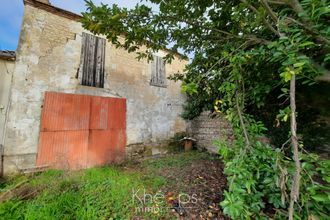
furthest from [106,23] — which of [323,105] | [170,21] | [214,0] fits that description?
[323,105]

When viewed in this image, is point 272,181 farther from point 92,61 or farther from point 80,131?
point 92,61

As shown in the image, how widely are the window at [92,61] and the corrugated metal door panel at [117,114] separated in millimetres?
788

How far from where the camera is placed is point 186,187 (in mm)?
4012

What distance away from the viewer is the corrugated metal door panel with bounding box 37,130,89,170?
16.6ft

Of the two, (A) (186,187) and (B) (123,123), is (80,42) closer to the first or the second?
(B) (123,123)

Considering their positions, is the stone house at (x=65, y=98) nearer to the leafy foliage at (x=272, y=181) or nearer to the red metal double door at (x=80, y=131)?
the red metal double door at (x=80, y=131)

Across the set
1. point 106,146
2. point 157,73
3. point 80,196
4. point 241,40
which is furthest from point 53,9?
point 241,40

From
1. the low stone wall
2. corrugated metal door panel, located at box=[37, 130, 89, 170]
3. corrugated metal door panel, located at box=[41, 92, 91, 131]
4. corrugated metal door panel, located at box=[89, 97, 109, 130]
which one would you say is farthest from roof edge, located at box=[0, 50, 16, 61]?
the low stone wall

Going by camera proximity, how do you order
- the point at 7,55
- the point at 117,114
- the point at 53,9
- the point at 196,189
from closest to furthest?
the point at 196,189 → the point at 7,55 → the point at 53,9 → the point at 117,114

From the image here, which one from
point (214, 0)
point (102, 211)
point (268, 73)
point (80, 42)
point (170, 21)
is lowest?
point (102, 211)

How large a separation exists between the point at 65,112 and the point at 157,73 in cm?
428

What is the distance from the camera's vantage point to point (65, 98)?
5.51 m

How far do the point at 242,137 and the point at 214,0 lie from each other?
234 cm

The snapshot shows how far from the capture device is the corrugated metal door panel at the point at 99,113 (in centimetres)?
602
